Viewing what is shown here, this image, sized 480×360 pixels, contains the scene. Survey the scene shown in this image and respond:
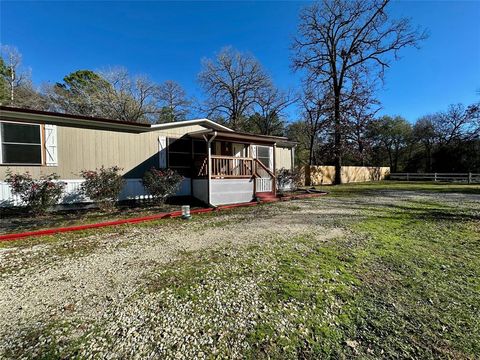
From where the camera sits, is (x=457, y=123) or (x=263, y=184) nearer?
(x=263, y=184)

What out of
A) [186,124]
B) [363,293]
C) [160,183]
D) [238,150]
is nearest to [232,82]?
[238,150]

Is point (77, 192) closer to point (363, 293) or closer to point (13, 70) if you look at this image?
point (363, 293)

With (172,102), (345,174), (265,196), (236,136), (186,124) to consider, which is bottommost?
(265,196)

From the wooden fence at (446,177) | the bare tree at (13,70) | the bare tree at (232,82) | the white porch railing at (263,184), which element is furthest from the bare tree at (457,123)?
the bare tree at (13,70)

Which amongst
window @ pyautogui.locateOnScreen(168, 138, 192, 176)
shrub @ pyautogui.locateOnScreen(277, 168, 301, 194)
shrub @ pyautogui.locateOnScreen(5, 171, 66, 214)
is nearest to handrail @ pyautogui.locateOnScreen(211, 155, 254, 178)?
window @ pyautogui.locateOnScreen(168, 138, 192, 176)

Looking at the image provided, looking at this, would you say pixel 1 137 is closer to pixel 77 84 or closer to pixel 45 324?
pixel 45 324

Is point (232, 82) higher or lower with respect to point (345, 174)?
higher

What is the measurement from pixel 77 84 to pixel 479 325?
28.2 meters

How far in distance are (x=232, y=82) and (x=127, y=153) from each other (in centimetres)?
1941

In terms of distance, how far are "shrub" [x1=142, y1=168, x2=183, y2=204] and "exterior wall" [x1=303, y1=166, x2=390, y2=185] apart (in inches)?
532

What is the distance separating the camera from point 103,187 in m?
7.48

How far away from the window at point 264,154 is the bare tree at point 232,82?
469 inches

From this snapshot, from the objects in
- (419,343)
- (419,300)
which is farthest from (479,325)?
(419,343)

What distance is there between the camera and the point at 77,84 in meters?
22.0
